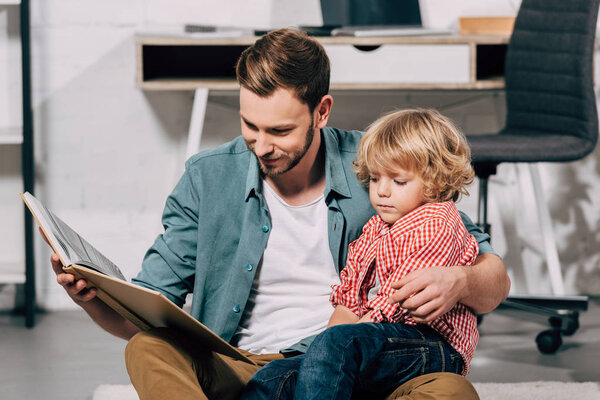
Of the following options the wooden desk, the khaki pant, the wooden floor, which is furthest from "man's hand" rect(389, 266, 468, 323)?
the wooden desk

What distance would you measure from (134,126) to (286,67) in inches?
63.1

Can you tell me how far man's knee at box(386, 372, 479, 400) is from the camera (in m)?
1.15

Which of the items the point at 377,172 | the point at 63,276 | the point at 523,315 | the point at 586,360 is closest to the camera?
the point at 63,276

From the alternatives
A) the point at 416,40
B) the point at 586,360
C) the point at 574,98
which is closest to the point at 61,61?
the point at 416,40

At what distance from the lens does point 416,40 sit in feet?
7.55

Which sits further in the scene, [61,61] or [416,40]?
[61,61]

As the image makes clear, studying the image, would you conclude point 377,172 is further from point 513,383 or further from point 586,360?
point 586,360

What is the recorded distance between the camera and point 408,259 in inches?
50.1

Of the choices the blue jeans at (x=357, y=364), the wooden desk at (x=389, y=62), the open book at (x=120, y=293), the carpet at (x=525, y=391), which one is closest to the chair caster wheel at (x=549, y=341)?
the carpet at (x=525, y=391)

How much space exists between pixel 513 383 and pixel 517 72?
947 mm

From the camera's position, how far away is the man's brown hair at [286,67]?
4.25 ft

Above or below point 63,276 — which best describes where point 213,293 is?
below

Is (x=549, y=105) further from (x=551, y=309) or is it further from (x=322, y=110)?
(x=322, y=110)

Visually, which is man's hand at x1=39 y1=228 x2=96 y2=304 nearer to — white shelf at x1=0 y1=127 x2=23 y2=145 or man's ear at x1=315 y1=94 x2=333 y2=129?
man's ear at x1=315 y1=94 x2=333 y2=129
